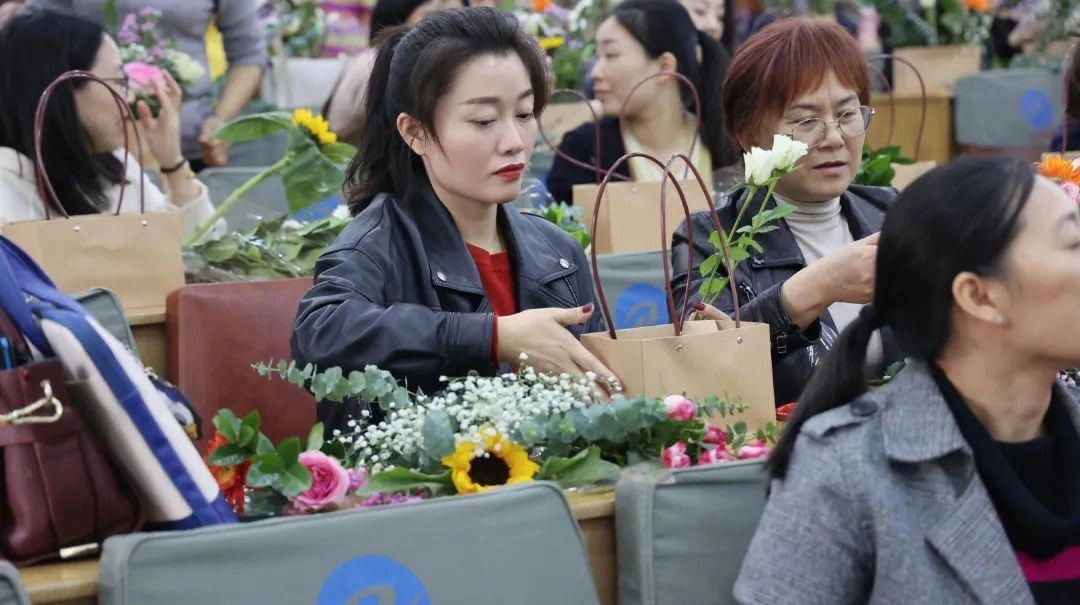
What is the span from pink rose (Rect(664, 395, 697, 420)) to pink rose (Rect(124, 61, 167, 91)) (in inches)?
93.5

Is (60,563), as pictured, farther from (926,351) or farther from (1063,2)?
(1063,2)

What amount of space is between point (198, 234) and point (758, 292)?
1433mm

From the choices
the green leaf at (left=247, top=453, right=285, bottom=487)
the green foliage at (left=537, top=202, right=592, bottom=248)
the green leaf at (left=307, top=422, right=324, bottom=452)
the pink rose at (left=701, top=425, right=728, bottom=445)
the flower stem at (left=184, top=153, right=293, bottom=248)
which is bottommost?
the green foliage at (left=537, top=202, right=592, bottom=248)

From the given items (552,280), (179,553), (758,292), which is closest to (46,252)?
(552,280)

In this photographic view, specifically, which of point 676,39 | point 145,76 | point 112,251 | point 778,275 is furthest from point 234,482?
point 676,39

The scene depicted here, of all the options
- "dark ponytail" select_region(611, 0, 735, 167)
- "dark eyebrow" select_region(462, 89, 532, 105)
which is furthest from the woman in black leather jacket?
"dark ponytail" select_region(611, 0, 735, 167)

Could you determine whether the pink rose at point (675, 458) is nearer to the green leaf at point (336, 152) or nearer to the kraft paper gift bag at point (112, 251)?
the kraft paper gift bag at point (112, 251)

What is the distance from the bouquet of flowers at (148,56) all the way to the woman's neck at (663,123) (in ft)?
3.89

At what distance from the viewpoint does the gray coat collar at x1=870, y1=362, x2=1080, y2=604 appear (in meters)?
1.53

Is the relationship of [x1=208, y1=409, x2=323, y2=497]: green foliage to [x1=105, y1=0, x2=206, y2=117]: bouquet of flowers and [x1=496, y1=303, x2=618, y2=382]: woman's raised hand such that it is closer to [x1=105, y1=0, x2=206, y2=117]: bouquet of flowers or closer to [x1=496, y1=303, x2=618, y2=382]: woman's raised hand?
[x1=496, y1=303, x2=618, y2=382]: woman's raised hand

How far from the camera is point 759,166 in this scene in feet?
7.13

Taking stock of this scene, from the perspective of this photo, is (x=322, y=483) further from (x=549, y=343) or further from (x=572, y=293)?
(x=572, y=293)

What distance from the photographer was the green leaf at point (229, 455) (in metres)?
1.81

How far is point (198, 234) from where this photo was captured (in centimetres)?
346
